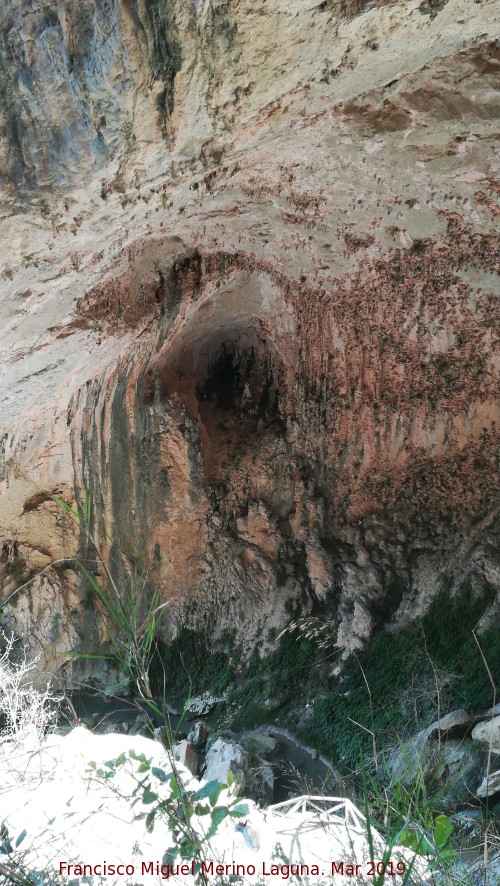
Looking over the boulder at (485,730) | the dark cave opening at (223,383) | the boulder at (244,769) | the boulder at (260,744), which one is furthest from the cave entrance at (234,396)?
the boulder at (485,730)

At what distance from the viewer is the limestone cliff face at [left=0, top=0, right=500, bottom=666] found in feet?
11.4

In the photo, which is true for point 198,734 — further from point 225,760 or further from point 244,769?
point 244,769

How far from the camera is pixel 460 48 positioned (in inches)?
144

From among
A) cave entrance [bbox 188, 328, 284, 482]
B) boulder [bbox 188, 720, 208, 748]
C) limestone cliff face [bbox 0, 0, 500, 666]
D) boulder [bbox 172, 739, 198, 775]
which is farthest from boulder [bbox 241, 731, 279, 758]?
cave entrance [bbox 188, 328, 284, 482]

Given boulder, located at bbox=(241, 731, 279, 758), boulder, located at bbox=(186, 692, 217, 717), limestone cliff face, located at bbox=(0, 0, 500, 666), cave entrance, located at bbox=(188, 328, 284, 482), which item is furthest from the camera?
cave entrance, located at bbox=(188, 328, 284, 482)

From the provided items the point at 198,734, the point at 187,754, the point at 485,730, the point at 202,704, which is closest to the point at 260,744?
the point at 187,754

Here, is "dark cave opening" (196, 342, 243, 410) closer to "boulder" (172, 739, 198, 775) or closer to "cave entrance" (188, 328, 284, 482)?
"cave entrance" (188, 328, 284, 482)

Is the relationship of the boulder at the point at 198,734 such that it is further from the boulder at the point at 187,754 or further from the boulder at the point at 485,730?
the boulder at the point at 485,730

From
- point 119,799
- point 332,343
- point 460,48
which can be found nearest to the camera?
point 460,48

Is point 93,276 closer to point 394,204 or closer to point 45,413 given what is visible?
point 45,413

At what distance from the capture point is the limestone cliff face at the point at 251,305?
11.4ft

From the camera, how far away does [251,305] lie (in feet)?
25.8

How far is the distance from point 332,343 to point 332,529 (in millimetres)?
2554

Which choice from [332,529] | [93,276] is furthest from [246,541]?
[93,276]
